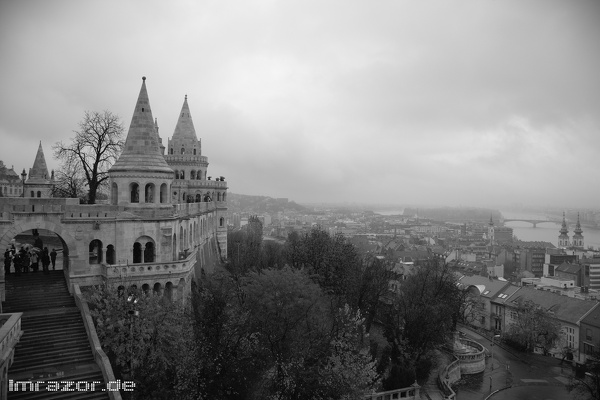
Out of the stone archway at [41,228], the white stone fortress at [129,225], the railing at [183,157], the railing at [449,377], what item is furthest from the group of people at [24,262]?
the railing at [449,377]

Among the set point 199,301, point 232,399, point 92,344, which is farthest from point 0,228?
point 232,399

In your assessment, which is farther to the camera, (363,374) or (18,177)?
(18,177)

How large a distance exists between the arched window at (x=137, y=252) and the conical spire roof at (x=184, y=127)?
2599 cm

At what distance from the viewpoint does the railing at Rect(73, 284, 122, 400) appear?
62.2ft

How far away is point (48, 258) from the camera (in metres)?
26.7

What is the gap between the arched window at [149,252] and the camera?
2767cm

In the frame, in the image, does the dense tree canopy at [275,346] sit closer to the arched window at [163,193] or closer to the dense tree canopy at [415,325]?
the arched window at [163,193]

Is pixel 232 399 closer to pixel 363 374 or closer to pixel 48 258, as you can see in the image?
pixel 363 374

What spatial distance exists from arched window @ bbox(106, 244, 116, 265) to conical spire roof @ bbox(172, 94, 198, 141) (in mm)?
Answer: 26737

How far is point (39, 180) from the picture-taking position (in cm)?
4819

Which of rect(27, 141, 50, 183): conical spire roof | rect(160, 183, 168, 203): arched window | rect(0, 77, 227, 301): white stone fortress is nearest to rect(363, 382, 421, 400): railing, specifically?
rect(0, 77, 227, 301): white stone fortress

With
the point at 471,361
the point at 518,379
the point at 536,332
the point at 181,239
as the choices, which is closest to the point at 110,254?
the point at 181,239

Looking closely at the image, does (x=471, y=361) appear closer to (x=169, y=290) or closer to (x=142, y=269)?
→ (x=169, y=290)

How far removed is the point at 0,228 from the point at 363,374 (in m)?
18.9
